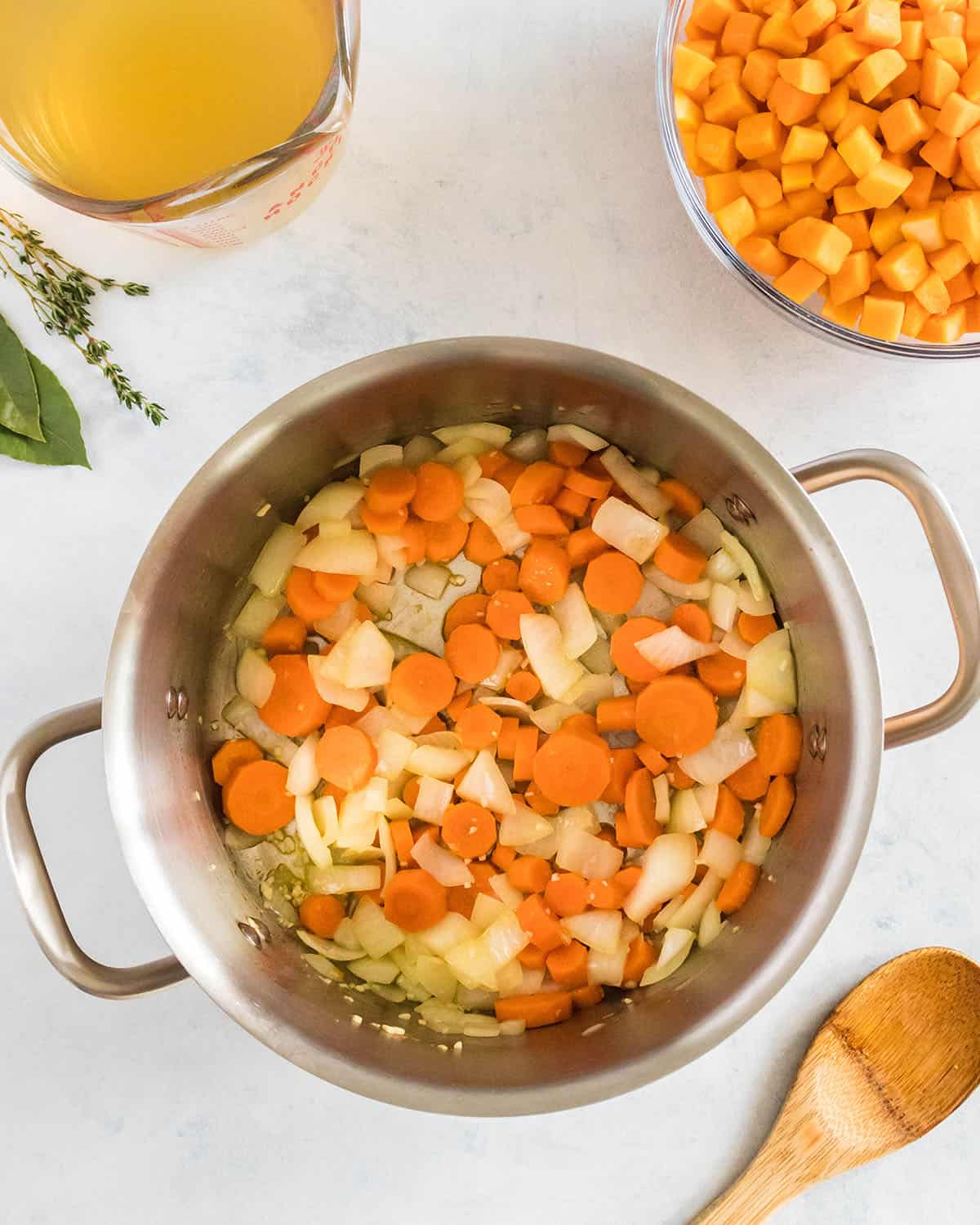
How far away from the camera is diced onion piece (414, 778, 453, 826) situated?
1597 millimetres

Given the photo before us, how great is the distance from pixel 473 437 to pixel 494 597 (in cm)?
25

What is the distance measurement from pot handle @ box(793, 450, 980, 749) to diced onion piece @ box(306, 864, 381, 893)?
785 mm

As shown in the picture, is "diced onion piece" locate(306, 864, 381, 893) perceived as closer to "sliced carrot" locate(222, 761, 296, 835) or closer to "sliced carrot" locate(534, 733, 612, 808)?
"sliced carrot" locate(222, 761, 296, 835)

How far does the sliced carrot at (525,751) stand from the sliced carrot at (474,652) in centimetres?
11

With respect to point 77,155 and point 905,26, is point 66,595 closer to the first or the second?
point 77,155

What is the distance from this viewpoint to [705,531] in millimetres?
1586

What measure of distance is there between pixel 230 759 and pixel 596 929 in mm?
624

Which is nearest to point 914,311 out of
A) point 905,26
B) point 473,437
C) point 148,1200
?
point 905,26

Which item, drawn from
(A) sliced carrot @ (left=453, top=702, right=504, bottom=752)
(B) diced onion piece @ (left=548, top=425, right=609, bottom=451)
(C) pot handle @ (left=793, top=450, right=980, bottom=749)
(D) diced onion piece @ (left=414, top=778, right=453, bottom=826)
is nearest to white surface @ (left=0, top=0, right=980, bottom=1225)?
(B) diced onion piece @ (left=548, top=425, right=609, bottom=451)

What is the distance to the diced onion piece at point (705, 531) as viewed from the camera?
5.15 ft

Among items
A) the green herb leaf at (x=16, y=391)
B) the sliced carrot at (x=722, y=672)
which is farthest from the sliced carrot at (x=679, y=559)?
the green herb leaf at (x=16, y=391)

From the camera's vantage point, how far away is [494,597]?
1618mm

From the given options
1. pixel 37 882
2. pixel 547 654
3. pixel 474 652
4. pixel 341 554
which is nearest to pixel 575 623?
pixel 547 654

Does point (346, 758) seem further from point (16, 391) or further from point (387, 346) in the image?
point (16, 391)
